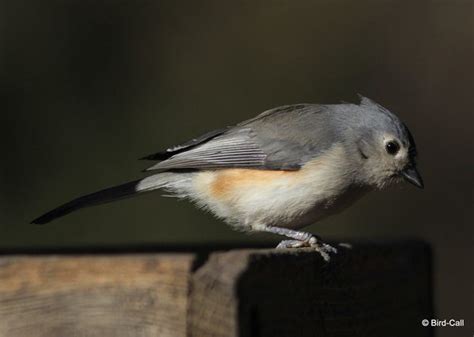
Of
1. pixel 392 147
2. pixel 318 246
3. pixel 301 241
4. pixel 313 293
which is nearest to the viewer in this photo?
pixel 313 293

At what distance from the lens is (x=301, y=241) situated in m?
4.02

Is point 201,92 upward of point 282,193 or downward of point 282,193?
upward

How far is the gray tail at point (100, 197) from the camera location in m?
4.18

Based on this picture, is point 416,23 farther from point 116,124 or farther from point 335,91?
point 116,124

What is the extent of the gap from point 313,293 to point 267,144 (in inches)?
61.3

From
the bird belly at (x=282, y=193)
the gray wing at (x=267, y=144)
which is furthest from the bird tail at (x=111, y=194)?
the bird belly at (x=282, y=193)

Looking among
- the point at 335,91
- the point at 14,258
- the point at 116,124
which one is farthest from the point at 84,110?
the point at 14,258

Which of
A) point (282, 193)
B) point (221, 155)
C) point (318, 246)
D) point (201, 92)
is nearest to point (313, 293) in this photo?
point (318, 246)

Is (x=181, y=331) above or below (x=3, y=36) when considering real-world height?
below

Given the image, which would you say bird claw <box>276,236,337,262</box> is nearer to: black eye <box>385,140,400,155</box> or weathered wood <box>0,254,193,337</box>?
black eye <box>385,140,400,155</box>

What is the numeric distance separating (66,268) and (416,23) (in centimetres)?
498

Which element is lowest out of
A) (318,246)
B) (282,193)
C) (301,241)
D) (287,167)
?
(318,246)

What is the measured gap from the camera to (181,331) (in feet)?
7.71

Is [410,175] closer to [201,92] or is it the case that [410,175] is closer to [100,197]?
[100,197]
